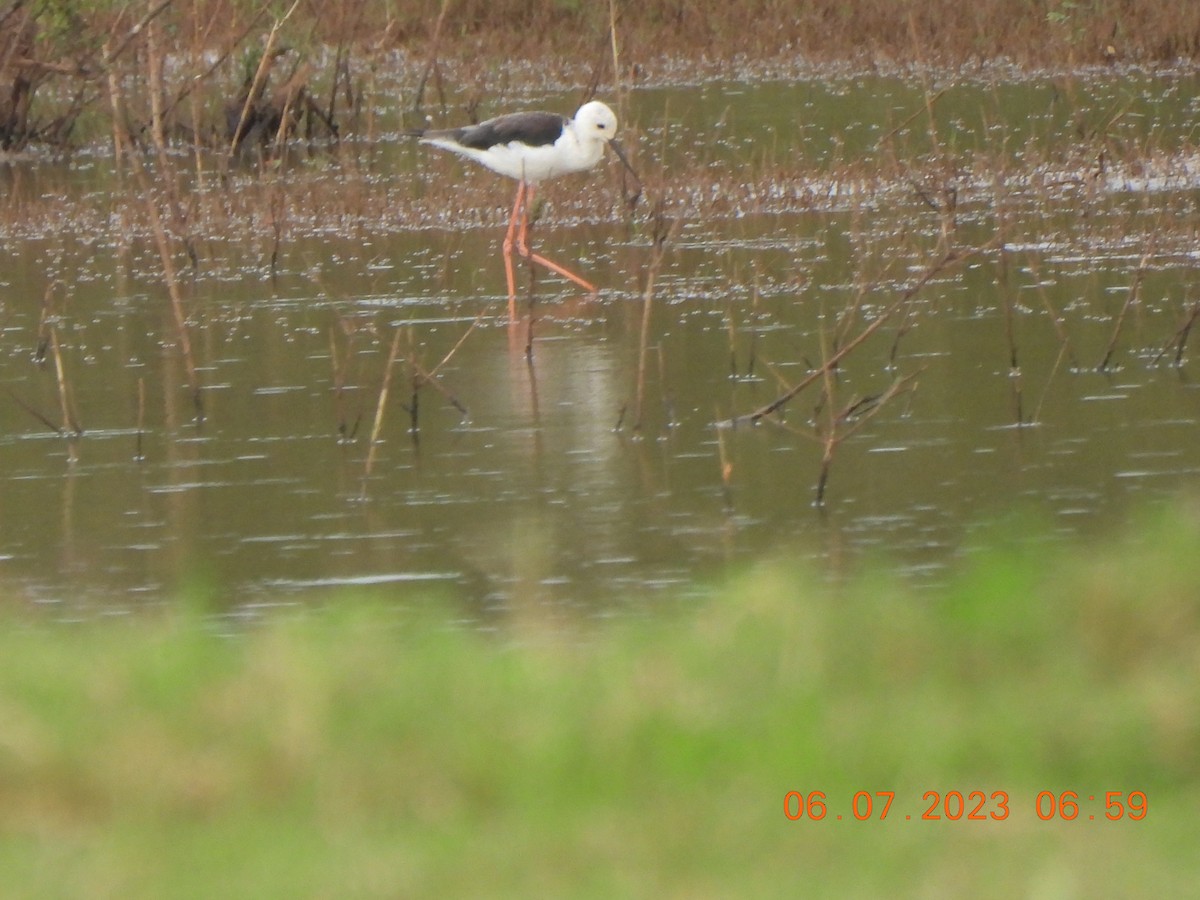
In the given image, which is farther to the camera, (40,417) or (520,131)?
(520,131)

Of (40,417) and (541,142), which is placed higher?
(541,142)

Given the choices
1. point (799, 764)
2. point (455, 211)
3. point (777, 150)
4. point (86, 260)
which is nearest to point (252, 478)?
point (799, 764)

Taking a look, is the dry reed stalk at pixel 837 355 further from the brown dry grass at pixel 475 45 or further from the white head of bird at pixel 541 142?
the brown dry grass at pixel 475 45

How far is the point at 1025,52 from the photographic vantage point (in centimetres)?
2255

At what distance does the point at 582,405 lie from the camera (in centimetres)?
885

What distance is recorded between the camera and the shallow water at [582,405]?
6.82 meters

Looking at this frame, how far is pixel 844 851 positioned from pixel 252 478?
4.33 m

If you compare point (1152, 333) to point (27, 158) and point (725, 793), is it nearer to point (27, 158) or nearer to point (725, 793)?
point (725, 793)

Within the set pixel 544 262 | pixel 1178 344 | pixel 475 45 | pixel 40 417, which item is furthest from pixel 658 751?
pixel 475 45

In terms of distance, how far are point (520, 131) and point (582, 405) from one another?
4.35 meters

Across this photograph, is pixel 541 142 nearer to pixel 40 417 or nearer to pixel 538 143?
pixel 538 143

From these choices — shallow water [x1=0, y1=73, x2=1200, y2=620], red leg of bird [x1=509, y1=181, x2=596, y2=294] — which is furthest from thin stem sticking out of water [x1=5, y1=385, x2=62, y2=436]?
red leg of bird [x1=509, y1=181, x2=596, y2=294]

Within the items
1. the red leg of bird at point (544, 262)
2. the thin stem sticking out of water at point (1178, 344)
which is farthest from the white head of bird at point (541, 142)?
the thin stem sticking out of water at point (1178, 344)
